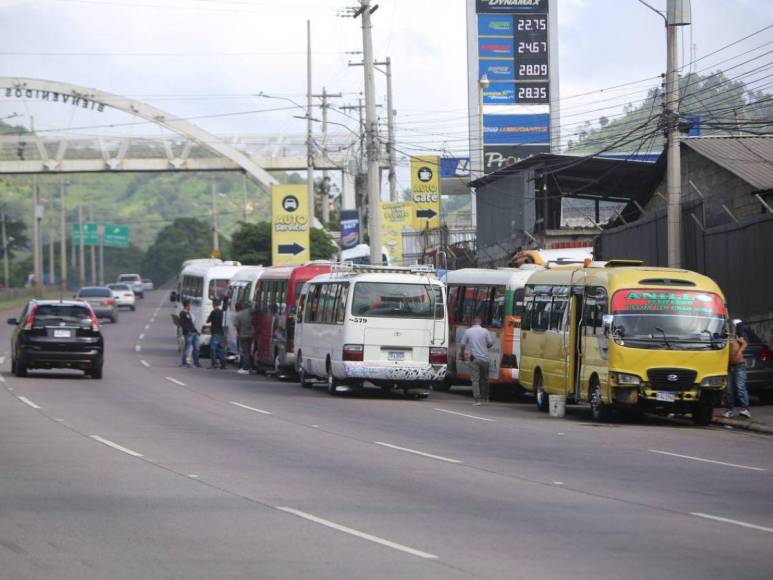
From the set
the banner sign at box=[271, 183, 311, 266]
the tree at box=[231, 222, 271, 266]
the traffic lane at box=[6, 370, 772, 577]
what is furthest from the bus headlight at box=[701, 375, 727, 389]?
the tree at box=[231, 222, 271, 266]

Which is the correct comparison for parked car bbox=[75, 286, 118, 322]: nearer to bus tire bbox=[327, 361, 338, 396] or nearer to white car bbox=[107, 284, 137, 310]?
white car bbox=[107, 284, 137, 310]

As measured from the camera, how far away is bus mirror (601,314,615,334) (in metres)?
22.3

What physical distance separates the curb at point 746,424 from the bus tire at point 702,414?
1.05 feet

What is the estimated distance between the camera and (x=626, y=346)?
22.2 metres

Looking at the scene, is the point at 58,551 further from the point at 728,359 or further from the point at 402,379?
the point at 402,379

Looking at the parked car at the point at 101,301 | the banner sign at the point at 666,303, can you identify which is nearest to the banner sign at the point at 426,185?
the parked car at the point at 101,301

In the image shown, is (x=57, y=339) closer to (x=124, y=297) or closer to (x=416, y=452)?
(x=416, y=452)

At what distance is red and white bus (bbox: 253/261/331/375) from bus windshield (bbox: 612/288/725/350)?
1255cm

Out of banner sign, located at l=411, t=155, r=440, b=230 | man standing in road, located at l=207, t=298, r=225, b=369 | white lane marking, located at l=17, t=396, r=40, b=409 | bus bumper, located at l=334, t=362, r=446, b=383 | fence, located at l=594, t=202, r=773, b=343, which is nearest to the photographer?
white lane marking, located at l=17, t=396, r=40, b=409

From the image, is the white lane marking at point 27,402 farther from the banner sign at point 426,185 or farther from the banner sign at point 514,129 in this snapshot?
the banner sign at point 514,129

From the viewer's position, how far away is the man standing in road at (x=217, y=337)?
3788 cm

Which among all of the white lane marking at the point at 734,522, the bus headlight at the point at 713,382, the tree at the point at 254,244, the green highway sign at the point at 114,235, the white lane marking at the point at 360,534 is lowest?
the white lane marking at the point at 734,522

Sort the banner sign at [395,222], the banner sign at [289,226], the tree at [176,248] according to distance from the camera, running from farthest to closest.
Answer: the tree at [176,248], the banner sign at [289,226], the banner sign at [395,222]

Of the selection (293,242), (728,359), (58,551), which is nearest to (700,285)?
(728,359)
